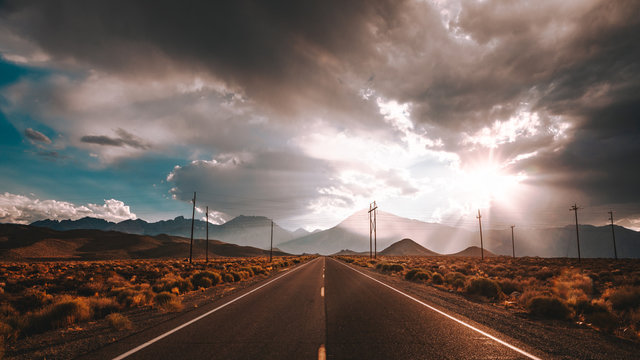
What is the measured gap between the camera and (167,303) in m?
10.6

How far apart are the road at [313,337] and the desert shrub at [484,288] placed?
23.8 feet

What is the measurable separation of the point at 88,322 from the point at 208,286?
9.71 metres

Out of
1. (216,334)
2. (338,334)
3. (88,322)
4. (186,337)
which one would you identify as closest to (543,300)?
(338,334)

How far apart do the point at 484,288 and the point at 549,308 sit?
17.7 feet

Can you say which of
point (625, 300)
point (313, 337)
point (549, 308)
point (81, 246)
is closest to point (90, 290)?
point (313, 337)

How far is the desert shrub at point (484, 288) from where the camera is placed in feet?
48.3

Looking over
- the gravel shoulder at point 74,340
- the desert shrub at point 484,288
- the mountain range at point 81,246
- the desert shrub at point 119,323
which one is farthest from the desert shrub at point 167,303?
the mountain range at point 81,246

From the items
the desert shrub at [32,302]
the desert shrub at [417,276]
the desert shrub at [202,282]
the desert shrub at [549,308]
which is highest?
the desert shrub at [549,308]

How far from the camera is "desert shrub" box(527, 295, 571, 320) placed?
384 inches

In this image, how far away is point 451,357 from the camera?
5203 millimetres

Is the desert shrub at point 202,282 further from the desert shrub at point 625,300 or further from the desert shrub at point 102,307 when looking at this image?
the desert shrub at point 625,300

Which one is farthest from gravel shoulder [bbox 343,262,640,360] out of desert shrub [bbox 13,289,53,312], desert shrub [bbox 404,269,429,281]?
desert shrub [bbox 13,289,53,312]

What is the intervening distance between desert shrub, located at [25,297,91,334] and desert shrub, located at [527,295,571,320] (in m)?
15.0

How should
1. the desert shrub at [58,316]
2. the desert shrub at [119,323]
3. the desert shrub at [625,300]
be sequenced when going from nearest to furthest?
the desert shrub at [119,323] < the desert shrub at [58,316] < the desert shrub at [625,300]
